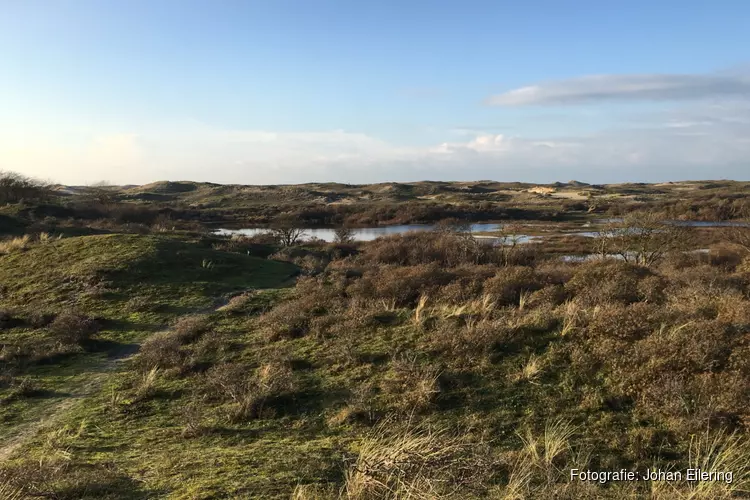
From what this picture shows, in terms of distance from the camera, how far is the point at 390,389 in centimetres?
840

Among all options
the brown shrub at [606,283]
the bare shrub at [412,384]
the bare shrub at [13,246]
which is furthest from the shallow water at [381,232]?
the bare shrub at [412,384]

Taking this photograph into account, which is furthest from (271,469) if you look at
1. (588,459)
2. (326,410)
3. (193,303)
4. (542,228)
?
(542,228)

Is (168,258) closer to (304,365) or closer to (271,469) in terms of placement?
(304,365)

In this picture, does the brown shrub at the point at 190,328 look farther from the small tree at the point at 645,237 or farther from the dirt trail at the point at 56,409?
the small tree at the point at 645,237

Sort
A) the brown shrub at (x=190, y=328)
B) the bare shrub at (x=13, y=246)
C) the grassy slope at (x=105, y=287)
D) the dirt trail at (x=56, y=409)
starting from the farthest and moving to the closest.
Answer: the bare shrub at (x=13, y=246) → the brown shrub at (x=190, y=328) → the grassy slope at (x=105, y=287) → the dirt trail at (x=56, y=409)

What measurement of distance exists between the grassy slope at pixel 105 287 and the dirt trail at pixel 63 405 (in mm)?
155

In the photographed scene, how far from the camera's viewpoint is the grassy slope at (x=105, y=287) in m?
11.2

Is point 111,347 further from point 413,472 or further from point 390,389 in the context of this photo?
point 413,472

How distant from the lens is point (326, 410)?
8.11m

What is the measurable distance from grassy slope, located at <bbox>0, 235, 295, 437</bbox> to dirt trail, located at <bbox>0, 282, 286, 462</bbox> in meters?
0.15

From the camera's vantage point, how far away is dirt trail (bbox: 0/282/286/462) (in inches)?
300

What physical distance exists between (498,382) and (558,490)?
10.4 ft

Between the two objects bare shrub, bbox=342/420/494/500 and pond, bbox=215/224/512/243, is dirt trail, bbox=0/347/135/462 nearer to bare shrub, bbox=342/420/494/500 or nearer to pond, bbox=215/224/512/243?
bare shrub, bbox=342/420/494/500

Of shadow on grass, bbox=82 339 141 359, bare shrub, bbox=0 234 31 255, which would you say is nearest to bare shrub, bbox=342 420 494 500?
shadow on grass, bbox=82 339 141 359
